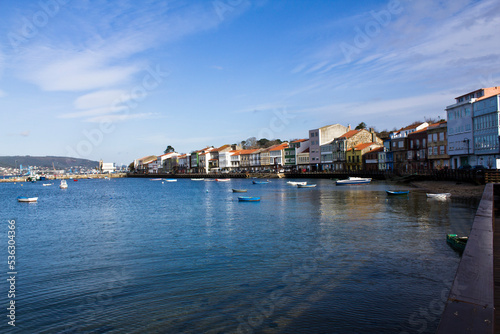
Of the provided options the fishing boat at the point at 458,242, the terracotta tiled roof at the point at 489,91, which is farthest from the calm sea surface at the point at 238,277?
the terracotta tiled roof at the point at 489,91

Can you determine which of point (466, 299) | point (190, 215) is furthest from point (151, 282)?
point (190, 215)

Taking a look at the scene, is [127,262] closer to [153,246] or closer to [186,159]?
[153,246]

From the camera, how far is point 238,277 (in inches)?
563

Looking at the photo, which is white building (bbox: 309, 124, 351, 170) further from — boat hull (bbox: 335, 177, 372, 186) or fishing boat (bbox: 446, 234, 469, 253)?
fishing boat (bbox: 446, 234, 469, 253)

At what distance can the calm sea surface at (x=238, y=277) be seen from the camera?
10453mm

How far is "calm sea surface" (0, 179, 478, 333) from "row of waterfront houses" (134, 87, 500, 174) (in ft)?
108

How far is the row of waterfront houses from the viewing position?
53250mm

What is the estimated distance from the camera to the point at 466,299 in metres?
4.40

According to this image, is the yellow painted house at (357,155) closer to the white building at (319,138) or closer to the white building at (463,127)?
the white building at (319,138)

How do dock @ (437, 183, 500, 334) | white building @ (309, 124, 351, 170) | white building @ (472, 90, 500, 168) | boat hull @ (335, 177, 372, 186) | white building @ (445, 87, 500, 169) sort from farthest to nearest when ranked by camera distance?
white building @ (309, 124, 351, 170), boat hull @ (335, 177, 372, 186), white building @ (445, 87, 500, 169), white building @ (472, 90, 500, 168), dock @ (437, 183, 500, 334)

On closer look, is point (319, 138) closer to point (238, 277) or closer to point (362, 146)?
point (362, 146)

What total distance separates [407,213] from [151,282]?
23.4m

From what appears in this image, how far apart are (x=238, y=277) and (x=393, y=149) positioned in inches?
3133

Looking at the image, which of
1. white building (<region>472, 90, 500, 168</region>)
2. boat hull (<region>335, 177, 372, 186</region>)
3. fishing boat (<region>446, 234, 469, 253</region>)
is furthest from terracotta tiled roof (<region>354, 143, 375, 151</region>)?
fishing boat (<region>446, 234, 469, 253</region>)
